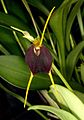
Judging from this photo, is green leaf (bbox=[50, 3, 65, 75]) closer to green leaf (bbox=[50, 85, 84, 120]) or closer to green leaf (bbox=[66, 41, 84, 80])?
green leaf (bbox=[66, 41, 84, 80])

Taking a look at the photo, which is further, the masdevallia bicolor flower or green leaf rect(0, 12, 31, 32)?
green leaf rect(0, 12, 31, 32)

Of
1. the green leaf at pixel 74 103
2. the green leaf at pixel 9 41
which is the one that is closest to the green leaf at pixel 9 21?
the green leaf at pixel 9 41

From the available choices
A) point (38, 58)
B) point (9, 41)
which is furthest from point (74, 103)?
point (9, 41)

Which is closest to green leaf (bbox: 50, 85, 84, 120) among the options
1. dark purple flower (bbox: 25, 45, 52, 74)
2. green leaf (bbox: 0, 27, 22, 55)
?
dark purple flower (bbox: 25, 45, 52, 74)

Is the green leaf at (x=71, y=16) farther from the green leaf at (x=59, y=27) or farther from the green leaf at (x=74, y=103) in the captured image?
the green leaf at (x=74, y=103)

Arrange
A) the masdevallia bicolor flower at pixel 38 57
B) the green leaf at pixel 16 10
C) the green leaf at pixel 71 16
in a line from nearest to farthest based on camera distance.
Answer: the masdevallia bicolor flower at pixel 38 57, the green leaf at pixel 71 16, the green leaf at pixel 16 10

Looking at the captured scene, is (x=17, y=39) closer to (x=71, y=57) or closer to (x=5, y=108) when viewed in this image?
(x=71, y=57)

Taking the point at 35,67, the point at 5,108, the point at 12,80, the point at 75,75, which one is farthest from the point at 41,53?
the point at 5,108
